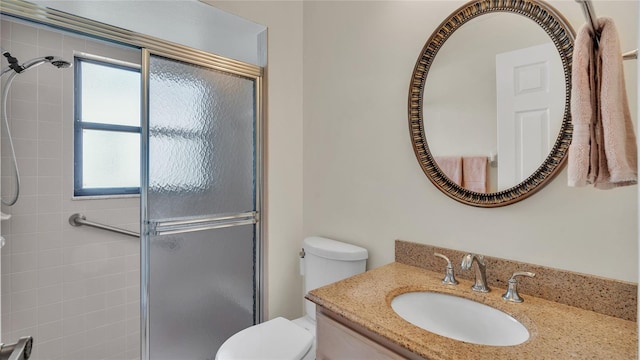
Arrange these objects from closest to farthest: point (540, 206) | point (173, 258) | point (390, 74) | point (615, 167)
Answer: point (615, 167) → point (540, 206) → point (390, 74) → point (173, 258)

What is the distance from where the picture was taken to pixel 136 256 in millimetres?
2219

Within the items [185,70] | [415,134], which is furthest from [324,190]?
[185,70]

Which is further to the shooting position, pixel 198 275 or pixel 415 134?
pixel 198 275

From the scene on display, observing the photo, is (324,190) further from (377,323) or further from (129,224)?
(129,224)

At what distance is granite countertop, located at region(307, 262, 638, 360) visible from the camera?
28.8 inches

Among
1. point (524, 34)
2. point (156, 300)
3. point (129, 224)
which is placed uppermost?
point (524, 34)

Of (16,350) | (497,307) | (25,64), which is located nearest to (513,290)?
(497,307)

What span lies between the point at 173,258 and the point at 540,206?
167 centimetres

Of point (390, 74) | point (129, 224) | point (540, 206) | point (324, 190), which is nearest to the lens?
point (540, 206)

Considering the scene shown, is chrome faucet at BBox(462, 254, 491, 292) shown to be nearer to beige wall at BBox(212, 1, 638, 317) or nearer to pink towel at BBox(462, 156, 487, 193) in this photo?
beige wall at BBox(212, 1, 638, 317)

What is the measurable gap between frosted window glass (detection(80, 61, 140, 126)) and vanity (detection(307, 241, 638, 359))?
2.02m

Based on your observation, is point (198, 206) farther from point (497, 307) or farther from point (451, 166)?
point (497, 307)

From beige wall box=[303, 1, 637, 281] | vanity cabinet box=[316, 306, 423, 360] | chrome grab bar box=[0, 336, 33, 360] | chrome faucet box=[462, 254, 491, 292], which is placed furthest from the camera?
chrome faucet box=[462, 254, 491, 292]

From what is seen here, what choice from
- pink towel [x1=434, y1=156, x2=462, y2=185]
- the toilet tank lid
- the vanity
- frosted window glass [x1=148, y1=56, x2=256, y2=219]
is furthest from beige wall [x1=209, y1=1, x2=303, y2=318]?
pink towel [x1=434, y1=156, x2=462, y2=185]
